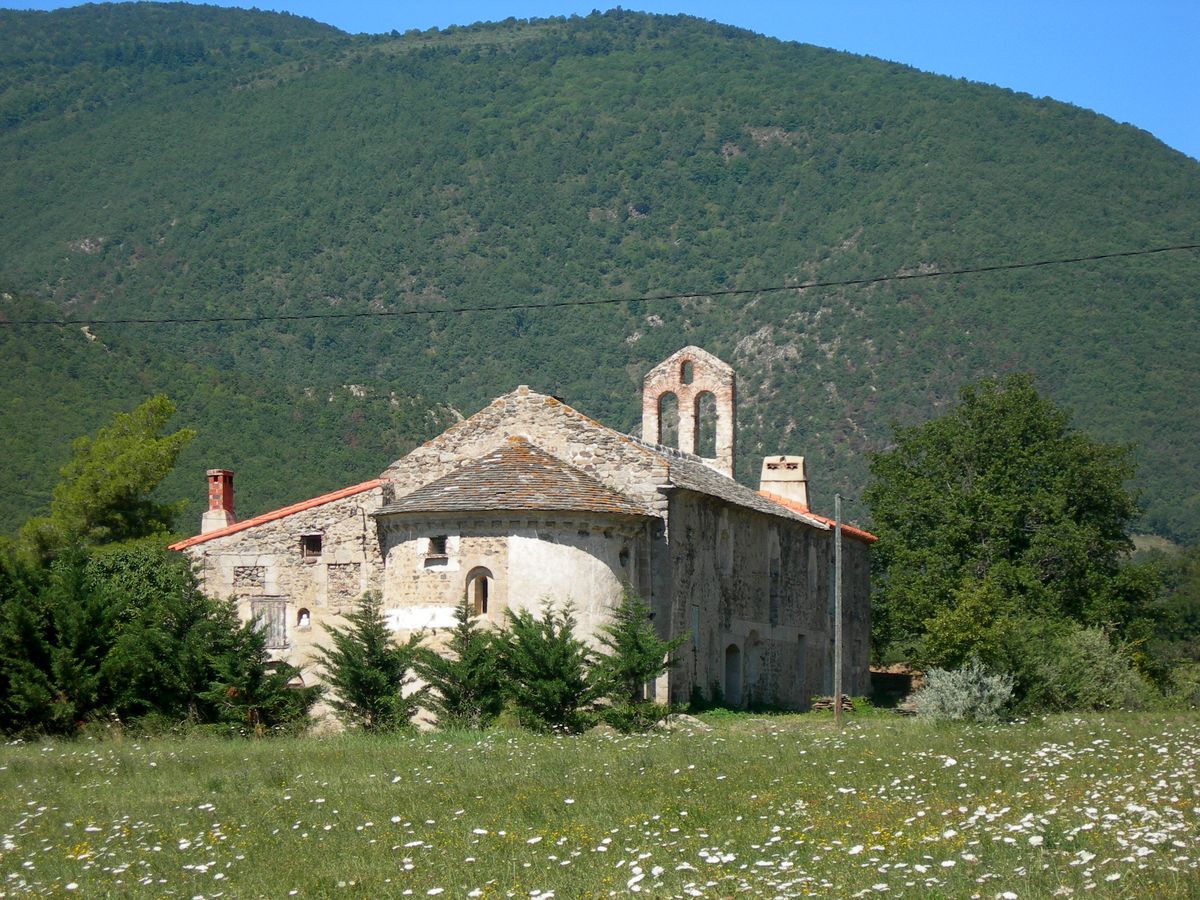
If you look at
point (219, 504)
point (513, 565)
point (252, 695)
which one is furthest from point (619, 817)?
point (219, 504)

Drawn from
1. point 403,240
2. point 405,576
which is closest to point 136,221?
point 403,240

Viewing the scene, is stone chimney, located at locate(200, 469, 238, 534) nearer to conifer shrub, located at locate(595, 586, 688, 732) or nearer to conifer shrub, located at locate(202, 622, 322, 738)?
conifer shrub, located at locate(202, 622, 322, 738)

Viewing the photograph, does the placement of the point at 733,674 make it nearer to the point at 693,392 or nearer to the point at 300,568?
the point at 693,392

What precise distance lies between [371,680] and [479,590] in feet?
13.4

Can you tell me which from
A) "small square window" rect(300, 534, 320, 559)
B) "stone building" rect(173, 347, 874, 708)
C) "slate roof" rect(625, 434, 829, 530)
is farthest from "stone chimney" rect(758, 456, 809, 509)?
"small square window" rect(300, 534, 320, 559)

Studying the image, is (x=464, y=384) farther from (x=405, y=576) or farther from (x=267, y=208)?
(x=405, y=576)

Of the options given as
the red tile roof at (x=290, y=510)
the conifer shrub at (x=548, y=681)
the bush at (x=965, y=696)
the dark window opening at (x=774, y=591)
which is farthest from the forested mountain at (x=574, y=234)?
the bush at (x=965, y=696)

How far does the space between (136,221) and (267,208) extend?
11033 mm

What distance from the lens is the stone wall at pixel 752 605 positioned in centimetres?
3316

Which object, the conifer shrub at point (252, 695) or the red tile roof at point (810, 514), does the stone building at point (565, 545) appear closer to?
the red tile roof at point (810, 514)

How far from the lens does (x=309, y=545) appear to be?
1356 inches

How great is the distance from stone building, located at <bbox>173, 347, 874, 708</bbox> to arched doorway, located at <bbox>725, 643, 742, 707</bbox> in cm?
4

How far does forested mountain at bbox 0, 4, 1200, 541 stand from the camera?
8725cm

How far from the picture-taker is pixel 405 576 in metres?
30.6
